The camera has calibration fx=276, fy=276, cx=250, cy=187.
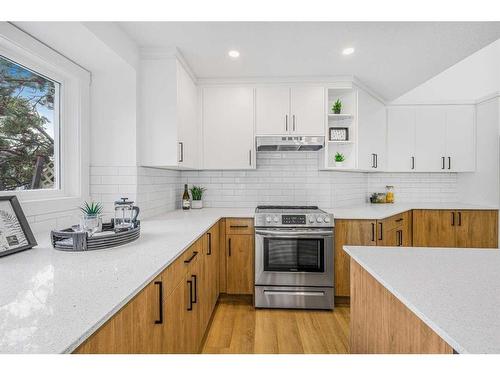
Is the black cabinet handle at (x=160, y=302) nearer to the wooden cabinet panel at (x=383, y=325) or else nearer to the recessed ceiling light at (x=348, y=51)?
the wooden cabinet panel at (x=383, y=325)

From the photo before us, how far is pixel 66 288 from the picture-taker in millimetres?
881

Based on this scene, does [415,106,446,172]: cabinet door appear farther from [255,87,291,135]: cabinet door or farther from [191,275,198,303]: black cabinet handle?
[191,275,198,303]: black cabinet handle

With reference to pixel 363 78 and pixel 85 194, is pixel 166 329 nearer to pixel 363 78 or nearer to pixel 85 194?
pixel 85 194

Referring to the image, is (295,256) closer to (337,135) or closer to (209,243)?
(209,243)

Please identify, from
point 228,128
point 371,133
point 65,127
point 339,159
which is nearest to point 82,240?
point 65,127

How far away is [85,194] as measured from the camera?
2.19 m

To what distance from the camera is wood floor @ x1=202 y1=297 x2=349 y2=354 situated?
6.61 ft

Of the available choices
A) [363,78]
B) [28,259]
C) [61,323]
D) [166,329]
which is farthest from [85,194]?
[363,78]

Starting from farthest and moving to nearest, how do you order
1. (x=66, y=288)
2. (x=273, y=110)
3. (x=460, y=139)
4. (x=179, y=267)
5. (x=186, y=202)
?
(x=460, y=139), (x=186, y=202), (x=273, y=110), (x=179, y=267), (x=66, y=288)

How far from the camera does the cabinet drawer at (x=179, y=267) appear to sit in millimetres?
1248

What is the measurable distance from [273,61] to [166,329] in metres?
2.29

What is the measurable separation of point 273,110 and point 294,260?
5.14 ft

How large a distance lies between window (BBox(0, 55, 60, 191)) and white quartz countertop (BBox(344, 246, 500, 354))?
1.97 m

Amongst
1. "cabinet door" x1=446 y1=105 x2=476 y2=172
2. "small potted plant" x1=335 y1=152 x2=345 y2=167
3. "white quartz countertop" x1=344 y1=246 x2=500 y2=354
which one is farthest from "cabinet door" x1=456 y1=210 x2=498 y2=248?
"white quartz countertop" x1=344 y1=246 x2=500 y2=354
